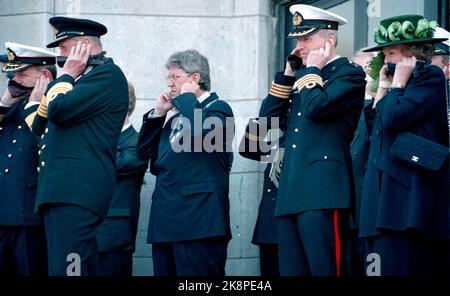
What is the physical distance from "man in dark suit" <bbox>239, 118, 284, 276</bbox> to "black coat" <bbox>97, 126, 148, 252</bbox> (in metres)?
0.88

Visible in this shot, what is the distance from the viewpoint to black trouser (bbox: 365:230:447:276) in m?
7.91

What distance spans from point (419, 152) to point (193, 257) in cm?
186

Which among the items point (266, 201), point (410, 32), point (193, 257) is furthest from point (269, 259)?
point (410, 32)

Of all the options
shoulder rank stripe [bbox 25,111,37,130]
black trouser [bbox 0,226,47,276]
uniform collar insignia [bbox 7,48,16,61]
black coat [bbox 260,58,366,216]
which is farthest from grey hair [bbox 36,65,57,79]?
black coat [bbox 260,58,366,216]

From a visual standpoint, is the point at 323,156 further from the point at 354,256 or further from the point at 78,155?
the point at 354,256

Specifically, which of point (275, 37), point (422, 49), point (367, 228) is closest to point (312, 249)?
point (367, 228)

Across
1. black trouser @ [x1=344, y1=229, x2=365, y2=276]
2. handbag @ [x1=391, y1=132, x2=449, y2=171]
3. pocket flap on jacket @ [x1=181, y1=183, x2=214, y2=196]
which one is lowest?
black trouser @ [x1=344, y1=229, x2=365, y2=276]

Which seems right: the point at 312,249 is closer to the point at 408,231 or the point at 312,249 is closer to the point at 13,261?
the point at 408,231

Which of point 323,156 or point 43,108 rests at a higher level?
point 43,108

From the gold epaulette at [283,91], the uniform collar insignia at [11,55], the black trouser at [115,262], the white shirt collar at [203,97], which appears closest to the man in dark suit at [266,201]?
the white shirt collar at [203,97]

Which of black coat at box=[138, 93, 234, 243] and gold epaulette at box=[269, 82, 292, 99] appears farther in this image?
black coat at box=[138, 93, 234, 243]

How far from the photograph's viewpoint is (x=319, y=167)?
328 inches

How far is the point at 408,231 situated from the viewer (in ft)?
26.0

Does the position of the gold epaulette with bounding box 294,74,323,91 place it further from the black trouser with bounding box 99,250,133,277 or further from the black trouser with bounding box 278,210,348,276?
the black trouser with bounding box 99,250,133,277
